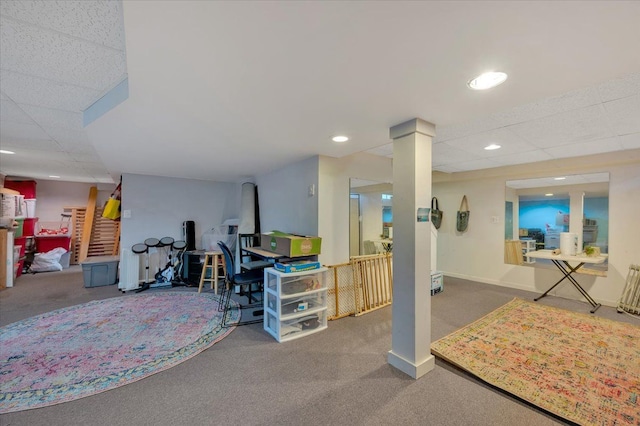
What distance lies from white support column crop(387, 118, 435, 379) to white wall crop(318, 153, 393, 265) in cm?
130

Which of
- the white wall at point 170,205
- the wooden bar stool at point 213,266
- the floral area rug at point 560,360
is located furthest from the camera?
the white wall at point 170,205

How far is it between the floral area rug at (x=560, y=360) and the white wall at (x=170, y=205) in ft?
16.5

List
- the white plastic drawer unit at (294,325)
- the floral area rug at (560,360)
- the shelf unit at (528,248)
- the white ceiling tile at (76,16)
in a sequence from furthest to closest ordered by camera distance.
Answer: the shelf unit at (528,248) → the white plastic drawer unit at (294,325) → the floral area rug at (560,360) → the white ceiling tile at (76,16)

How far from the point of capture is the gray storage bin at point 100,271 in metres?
4.79

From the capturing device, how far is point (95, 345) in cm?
262

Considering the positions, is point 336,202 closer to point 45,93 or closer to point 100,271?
point 45,93

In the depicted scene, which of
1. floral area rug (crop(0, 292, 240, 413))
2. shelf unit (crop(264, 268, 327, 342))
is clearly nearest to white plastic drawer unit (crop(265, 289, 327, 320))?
shelf unit (crop(264, 268, 327, 342))

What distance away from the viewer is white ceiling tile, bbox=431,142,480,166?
3.49 meters

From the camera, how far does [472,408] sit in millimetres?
1798

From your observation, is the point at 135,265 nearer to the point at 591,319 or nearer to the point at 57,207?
the point at 57,207

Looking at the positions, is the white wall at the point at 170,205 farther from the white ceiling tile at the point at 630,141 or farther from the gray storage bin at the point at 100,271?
the white ceiling tile at the point at 630,141

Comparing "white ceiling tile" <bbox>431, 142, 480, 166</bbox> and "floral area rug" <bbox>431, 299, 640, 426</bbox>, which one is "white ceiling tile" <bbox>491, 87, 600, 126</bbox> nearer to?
"white ceiling tile" <bbox>431, 142, 480, 166</bbox>

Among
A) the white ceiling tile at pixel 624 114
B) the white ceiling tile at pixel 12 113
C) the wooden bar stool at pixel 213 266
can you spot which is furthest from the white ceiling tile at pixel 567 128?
the white ceiling tile at pixel 12 113

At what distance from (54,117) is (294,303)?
3.17 metres
